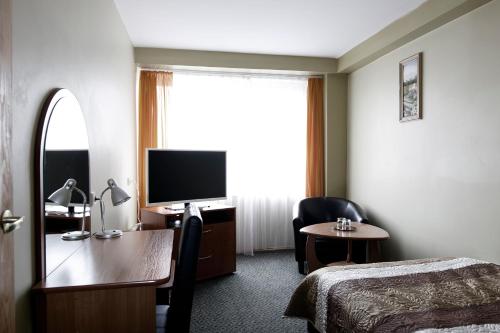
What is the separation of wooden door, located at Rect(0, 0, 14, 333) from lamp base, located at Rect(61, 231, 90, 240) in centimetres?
63

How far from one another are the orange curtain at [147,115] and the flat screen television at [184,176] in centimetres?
72

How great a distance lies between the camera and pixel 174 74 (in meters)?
4.27

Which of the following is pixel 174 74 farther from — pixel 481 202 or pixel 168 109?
pixel 481 202

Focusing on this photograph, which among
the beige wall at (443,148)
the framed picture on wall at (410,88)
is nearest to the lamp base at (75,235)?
the beige wall at (443,148)

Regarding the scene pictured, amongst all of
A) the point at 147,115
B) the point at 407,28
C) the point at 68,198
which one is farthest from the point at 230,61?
the point at 68,198

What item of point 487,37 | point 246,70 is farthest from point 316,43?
point 487,37

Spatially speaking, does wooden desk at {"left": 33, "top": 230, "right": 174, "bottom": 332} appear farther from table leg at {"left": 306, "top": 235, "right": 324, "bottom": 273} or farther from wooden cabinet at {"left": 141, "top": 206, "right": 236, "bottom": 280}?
table leg at {"left": 306, "top": 235, "right": 324, "bottom": 273}

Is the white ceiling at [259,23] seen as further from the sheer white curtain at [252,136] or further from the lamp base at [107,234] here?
the lamp base at [107,234]

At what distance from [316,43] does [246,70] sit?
2.96ft

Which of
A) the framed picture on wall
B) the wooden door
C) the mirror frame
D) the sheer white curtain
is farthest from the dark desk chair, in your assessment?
the wooden door

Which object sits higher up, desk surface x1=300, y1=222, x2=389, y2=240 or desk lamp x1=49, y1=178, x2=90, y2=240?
desk lamp x1=49, y1=178, x2=90, y2=240

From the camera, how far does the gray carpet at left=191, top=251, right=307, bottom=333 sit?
2.64 metres

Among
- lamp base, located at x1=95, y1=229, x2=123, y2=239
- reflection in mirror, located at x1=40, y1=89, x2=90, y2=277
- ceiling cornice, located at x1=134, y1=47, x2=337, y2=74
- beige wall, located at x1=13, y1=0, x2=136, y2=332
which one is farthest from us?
ceiling cornice, located at x1=134, y1=47, x2=337, y2=74

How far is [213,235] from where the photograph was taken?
3600 millimetres
